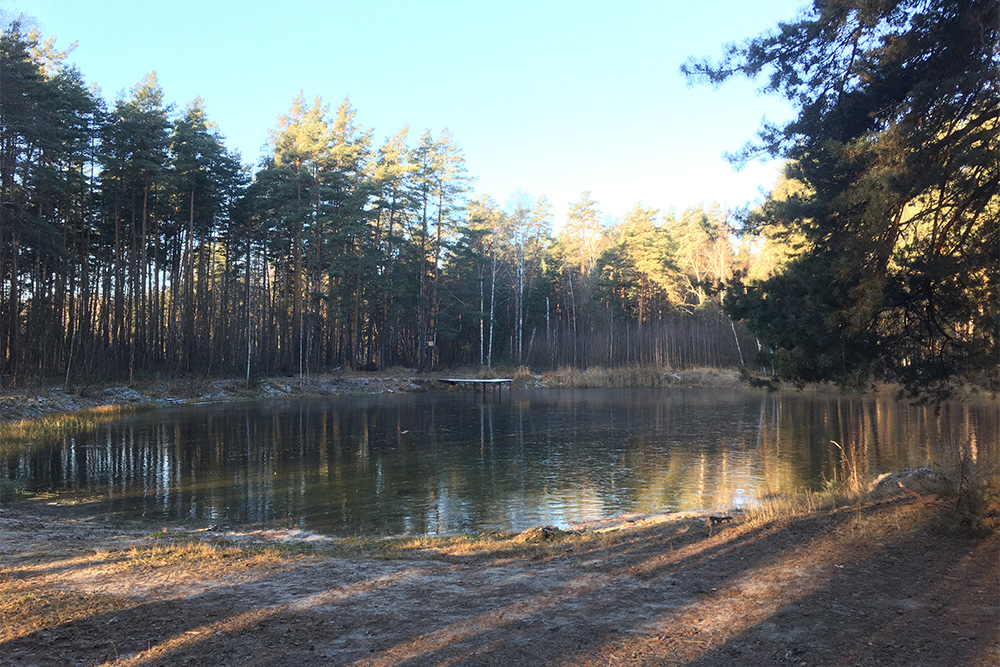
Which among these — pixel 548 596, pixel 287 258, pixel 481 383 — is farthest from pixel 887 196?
pixel 287 258

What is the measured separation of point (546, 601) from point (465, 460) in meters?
9.95

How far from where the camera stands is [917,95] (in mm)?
6027

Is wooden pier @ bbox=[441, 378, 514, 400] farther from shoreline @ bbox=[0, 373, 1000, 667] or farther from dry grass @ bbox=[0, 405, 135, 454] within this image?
shoreline @ bbox=[0, 373, 1000, 667]

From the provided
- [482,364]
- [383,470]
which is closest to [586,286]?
[482,364]

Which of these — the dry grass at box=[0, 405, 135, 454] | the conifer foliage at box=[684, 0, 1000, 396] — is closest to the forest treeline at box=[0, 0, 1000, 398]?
the conifer foliage at box=[684, 0, 1000, 396]

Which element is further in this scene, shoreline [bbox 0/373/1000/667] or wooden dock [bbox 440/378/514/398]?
wooden dock [bbox 440/378/514/398]

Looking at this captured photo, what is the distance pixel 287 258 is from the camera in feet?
138

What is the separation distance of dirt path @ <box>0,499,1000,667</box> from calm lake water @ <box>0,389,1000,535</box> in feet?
8.03

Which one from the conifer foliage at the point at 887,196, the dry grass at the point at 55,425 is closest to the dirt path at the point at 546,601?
the conifer foliage at the point at 887,196

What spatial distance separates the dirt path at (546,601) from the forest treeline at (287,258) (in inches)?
198

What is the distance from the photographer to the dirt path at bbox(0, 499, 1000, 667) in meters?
3.43

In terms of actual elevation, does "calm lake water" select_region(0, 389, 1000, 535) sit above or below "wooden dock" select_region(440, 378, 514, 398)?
below

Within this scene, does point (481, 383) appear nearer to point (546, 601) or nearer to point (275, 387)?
point (275, 387)

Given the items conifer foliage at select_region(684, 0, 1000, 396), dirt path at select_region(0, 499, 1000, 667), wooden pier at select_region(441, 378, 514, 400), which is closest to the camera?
dirt path at select_region(0, 499, 1000, 667)
